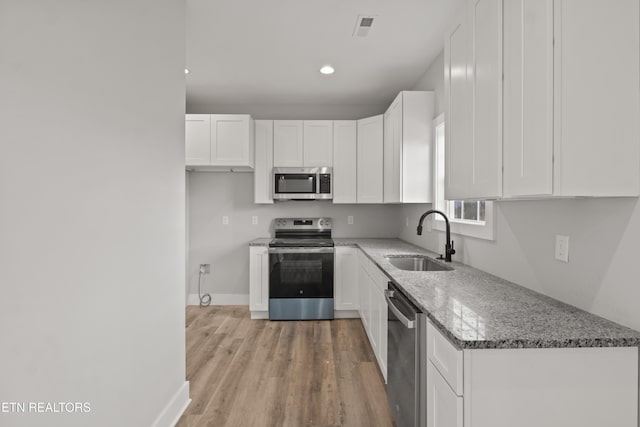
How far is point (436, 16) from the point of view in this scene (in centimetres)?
234

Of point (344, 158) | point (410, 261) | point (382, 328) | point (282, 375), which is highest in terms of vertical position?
point (344, 158)

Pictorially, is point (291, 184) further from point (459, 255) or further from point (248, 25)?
point (459, 255)

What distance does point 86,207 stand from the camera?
127 cm

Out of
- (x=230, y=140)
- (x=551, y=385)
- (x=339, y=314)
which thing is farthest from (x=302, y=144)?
(x=551, y=385)

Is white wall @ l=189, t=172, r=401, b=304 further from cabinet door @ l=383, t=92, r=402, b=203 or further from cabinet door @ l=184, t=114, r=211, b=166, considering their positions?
cabinet door @ l=383, t=92, r=402, b=203

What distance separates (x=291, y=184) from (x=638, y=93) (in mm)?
3299

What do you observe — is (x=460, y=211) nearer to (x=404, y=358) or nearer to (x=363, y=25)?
(x=404, y=358)

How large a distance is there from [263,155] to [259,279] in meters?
1.48

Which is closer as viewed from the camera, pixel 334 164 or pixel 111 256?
pixel 111 256

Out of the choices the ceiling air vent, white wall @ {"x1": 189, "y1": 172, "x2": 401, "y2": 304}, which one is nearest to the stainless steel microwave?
white wall @ {"x1": 189, "y1": 172, "x2": 401, "y2": 304}

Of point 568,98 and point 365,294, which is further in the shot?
point 365,294

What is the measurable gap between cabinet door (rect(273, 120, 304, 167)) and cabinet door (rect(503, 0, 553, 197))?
294cm

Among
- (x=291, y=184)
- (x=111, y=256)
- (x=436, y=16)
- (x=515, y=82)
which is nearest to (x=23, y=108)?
(x=111, y=256)

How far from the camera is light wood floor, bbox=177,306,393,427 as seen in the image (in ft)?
6.70
